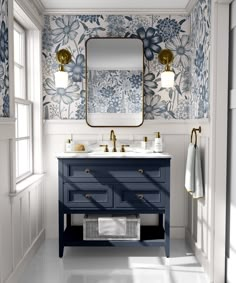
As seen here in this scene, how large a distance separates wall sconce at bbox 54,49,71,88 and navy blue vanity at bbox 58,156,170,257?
2.80ft

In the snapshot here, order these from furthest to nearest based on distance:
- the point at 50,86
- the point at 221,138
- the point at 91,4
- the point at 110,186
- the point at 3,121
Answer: the point at 50,86
the point at 91,4
the point at 110,186
the point at 221,138
the point at 3,121

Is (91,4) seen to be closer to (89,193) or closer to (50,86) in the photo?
(50,86)

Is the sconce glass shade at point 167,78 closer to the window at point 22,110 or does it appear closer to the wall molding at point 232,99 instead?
the wall molding at point 232,99

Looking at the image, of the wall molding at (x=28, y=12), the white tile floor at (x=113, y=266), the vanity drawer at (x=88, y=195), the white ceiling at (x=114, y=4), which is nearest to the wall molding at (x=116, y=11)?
the white ceiling at (x=114, y=4)

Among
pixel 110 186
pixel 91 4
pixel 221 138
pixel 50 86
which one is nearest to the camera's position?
pixel 221 138

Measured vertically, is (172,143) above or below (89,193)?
above

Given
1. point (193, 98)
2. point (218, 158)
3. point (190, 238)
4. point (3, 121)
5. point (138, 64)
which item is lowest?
point (190, 238)

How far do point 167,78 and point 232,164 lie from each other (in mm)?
1291

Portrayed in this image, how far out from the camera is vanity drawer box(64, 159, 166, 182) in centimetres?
344

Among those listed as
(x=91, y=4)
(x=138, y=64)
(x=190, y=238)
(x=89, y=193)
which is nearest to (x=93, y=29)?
(x=91, y=4)

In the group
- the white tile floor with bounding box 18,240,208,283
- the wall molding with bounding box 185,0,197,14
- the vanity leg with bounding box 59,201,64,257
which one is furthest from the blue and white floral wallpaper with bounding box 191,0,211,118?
the vanity leg with bounding box 59,201,64,257

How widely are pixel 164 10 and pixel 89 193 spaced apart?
6.75 feet

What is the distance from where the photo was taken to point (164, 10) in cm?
399

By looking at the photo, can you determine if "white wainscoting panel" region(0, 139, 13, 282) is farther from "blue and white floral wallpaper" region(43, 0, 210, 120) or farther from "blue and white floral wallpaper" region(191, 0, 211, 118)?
"blue and white floral wallpaper" region(191, 0, 211, 118)
